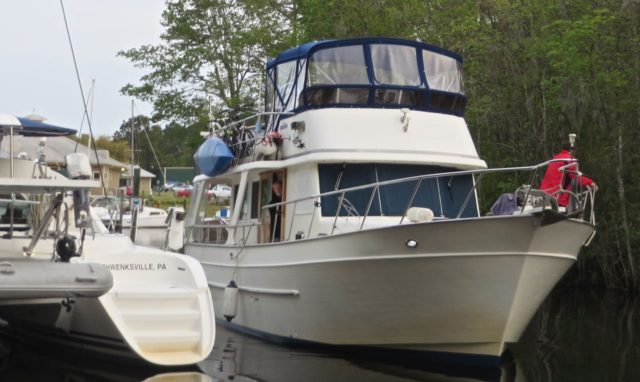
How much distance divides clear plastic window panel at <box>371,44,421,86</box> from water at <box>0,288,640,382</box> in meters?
4.05

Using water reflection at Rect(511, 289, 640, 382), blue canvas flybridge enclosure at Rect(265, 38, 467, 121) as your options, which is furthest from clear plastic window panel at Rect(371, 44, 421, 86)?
water reflection at Rect(511, 289, 640, 382)

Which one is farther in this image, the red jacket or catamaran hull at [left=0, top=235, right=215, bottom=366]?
the red jacket

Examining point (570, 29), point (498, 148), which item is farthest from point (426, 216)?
point (498, 148)

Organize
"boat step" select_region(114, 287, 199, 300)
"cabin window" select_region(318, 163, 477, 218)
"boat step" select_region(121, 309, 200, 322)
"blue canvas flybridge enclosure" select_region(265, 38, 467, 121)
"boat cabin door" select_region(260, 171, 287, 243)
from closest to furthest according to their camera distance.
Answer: "boat step" select_region(121, 309, 200, 322) → "boat step" select_region(114, 287, 199, 300) → "cabin window" select_region(318, 163, 477, 218) → "blue canvas flybridge enclosure" select_region(265, 38, 467, 121) → "boat cabin door" select_region(260, 171, 287, 243)

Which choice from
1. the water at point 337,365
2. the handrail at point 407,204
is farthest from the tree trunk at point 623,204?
the handrail at point 407,204

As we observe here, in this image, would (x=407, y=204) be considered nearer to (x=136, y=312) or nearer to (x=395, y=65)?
(x=395, y=65)

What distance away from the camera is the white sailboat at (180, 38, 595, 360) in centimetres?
1049

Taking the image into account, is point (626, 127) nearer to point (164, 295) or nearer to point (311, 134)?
point (311, 134)

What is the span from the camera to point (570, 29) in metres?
20.3

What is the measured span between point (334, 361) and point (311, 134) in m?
3.35

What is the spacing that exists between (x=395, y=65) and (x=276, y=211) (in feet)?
9.20

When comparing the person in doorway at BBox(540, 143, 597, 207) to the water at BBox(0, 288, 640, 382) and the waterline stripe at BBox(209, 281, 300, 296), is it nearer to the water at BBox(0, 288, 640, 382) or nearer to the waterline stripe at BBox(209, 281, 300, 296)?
the water at BBox(0, 288, 640, 382)

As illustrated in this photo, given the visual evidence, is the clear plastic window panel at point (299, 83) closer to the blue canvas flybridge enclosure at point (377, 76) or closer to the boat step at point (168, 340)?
the blue canvas flybridge enclosure at point (377, 76)

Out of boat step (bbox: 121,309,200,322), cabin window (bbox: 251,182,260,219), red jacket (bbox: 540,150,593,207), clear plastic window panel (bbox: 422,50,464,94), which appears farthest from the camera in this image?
cabin window (bbox: 251,182,260,219)
